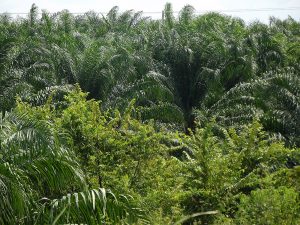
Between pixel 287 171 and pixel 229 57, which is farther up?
pixel 229 57

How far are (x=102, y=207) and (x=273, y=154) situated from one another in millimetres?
7582

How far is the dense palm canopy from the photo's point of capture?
715 centimetres

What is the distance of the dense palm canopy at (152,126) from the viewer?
7152mm

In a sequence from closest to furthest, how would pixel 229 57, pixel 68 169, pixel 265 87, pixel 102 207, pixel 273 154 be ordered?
pixel 102 207 < pixel 68 169 < pixel 273 154 < pixel 265 87 < pixel 229 57

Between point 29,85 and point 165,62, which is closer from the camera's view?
point 29,85

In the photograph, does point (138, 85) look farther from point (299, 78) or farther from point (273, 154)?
point (273, 154)

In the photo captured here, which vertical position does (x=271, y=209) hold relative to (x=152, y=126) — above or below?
below

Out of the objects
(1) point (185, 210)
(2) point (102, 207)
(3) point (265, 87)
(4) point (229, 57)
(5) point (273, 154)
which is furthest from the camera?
(4) point (229, 57)

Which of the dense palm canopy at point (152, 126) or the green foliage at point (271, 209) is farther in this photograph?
the green foliage at point (271, 209)

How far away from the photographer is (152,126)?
13.8 metres

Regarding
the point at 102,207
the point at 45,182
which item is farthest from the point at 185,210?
the point at 102,207

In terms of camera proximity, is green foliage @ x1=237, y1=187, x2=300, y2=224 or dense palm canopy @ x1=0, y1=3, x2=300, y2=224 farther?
green foliage @ x1=237, y1=187, x2=300, y2=224

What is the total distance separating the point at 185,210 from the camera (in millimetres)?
12328

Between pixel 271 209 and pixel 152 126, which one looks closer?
pixel 271 209
